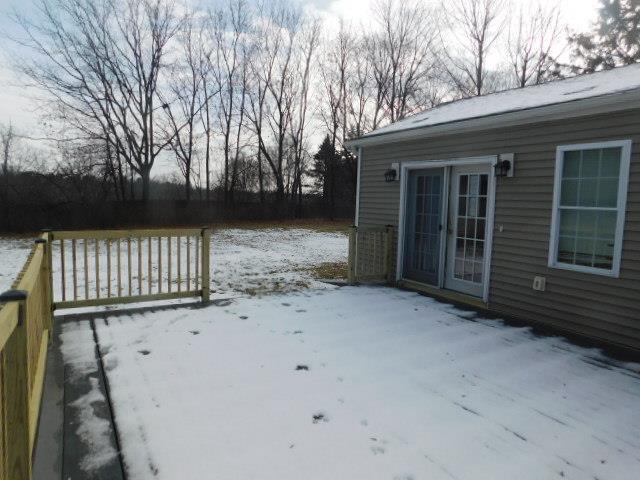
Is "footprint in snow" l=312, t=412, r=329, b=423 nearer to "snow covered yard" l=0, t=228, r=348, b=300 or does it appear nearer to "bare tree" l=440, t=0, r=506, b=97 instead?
"snow covered yard" l=0, t=228, r=348, b=300

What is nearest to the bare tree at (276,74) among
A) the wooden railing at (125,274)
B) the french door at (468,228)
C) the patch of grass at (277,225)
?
the patch of grass at (277,225)

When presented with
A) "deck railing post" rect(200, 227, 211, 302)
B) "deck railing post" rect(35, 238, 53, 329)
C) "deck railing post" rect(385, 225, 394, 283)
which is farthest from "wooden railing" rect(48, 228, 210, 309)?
"deck railing post" rect(385, 225, 394, 283)

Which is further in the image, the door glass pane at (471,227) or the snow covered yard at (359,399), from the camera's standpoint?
the door glass pane at (471,227)

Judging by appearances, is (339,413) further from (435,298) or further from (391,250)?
(391,250)

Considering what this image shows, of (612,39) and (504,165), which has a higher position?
(612,39)

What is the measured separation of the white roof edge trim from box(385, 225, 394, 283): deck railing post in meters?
1.38

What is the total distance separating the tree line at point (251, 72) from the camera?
17.3m

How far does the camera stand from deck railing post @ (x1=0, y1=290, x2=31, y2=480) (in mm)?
1738

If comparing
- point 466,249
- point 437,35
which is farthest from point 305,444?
point 437,35

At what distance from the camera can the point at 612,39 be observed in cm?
1645

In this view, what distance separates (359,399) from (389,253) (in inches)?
162

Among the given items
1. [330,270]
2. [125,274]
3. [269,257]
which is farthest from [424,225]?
[125,274]

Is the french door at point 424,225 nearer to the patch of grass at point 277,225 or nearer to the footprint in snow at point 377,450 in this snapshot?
the footprint in snow at point 377,450

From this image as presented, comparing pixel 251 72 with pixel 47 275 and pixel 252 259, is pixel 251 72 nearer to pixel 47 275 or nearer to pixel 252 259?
pixel 252 259
